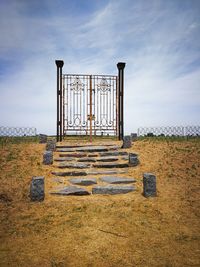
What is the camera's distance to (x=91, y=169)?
9953mm

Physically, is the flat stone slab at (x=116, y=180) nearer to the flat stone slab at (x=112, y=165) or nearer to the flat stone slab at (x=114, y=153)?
the flat stone slab at (x=112, y=165)

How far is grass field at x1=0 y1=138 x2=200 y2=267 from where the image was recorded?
4871 millimetres

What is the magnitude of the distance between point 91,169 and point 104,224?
3895 millimetres

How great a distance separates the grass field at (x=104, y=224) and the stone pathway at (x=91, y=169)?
317mm

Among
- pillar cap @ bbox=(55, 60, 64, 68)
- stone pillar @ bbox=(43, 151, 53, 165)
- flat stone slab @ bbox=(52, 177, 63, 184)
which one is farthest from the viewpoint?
pillar cap @ bbox=(55, 60, 64, 68)

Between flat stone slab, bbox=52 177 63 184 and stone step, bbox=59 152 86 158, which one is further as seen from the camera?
stone step, bbox=59 152 86 158

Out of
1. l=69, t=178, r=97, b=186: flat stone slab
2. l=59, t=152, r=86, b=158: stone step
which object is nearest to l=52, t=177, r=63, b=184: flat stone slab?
l=69, t=178, r=97, b=186: flat stone slab

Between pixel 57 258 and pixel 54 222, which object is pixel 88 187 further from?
pixel 57 258

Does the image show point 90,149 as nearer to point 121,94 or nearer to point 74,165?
point 74,165

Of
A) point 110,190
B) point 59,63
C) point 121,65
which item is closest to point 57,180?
point 110,190

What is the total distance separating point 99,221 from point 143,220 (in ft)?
3.50

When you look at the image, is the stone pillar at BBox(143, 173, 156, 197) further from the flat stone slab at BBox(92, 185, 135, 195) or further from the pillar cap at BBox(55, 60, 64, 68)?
the pillar cap at BBox(55, 60, 64, 68)

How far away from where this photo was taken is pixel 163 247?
5223mm

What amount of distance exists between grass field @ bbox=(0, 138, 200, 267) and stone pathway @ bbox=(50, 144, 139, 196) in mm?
317
